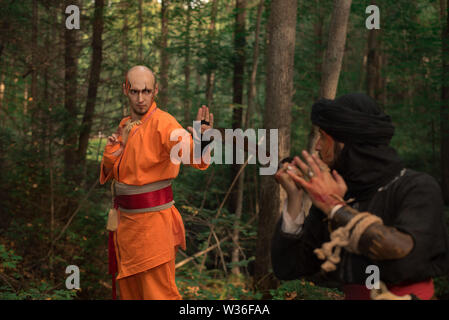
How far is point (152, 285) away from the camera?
328 centimetres

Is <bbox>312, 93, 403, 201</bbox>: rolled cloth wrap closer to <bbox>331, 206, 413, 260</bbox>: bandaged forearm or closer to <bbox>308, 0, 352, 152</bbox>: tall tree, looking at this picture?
<bbox>331, 206, 413, 260</bbox>: bandaged forearm

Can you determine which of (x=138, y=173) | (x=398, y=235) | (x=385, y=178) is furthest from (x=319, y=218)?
(x=138, y=173)

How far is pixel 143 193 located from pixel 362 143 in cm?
184

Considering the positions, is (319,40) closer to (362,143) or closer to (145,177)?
(145,177)

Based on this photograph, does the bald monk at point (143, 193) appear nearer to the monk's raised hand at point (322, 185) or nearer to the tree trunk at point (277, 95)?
the monk's raised hand at point (322, 185)

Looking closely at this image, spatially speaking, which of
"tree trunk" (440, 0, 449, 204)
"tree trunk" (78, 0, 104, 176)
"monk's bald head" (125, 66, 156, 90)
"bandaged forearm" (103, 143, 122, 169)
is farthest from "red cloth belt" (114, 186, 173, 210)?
"tree trunk" (440, 0, 449, 204)

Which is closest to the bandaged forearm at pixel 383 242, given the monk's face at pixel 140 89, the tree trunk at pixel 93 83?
the monk's face at pixel 140 89

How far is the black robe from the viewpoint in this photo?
1729mm

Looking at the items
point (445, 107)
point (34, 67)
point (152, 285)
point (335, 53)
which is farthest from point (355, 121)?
point (445, 107)

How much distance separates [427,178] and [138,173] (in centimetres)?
202

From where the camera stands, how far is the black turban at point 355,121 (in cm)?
194

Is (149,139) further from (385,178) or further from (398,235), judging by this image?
(398,235)

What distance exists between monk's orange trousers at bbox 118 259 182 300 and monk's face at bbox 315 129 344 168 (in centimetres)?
172

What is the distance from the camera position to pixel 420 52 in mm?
12961
